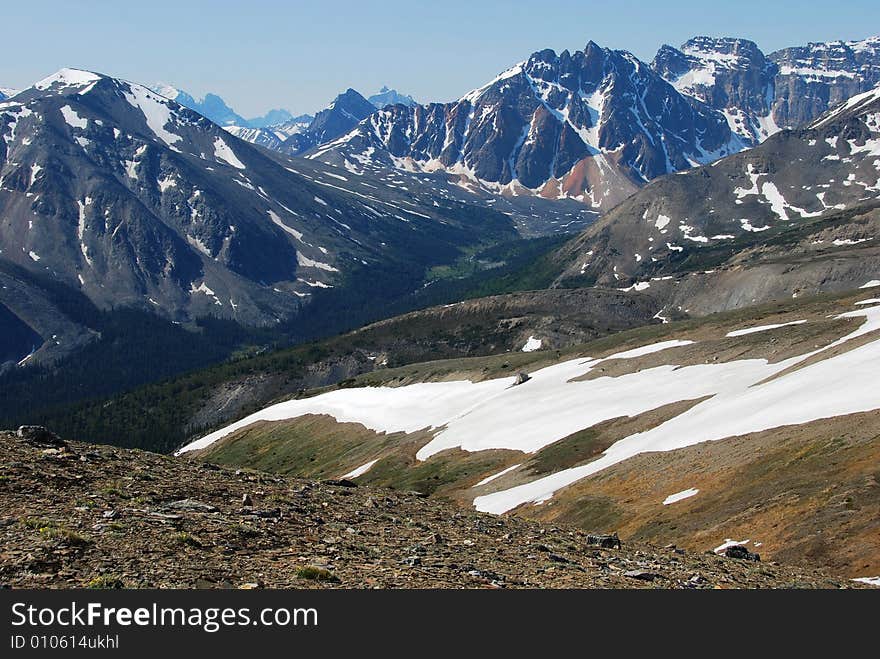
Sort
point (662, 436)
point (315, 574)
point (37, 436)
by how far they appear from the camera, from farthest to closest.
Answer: point (662, 436), point (37, 436), point (315, 574)

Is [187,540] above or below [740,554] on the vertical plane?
above

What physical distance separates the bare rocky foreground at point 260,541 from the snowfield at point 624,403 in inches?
1012

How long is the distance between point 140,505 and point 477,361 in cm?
14517

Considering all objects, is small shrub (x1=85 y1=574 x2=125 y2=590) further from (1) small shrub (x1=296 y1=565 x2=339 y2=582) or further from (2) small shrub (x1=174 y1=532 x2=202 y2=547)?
(1) small shrub (x1=296 y1=565 x2=339 y2=582)

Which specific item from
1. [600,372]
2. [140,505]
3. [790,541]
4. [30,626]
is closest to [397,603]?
[30,626]

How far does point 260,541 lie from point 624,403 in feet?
236

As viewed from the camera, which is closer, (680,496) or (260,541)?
(260,541)

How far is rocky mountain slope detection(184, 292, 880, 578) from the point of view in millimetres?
46062

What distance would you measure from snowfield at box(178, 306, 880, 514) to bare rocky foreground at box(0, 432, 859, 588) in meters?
25.7

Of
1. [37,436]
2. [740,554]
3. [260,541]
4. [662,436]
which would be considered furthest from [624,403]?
[260,541]

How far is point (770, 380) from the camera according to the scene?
78625 mm

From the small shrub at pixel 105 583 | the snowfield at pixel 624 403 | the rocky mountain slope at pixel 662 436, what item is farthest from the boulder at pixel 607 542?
the snowfield at pixel 624 403

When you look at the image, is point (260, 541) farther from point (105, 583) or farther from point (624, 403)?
point (624, 403)

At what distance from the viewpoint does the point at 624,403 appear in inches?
3627
